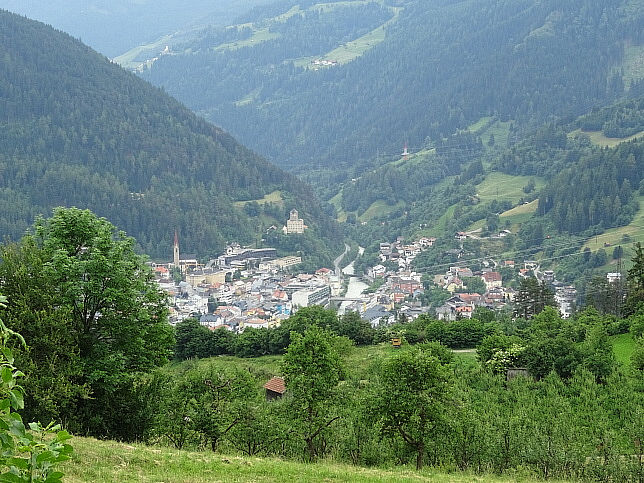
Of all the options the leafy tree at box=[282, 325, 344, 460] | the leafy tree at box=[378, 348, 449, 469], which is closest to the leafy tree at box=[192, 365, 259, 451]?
the leafy tree at box=[282, 325, 344, 460]

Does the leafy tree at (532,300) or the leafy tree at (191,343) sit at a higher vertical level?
the leafy tree at (532,300)

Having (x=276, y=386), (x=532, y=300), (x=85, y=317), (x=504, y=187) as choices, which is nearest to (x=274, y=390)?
(x=276, y=386)

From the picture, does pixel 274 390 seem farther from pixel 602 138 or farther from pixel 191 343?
pixel 602 138

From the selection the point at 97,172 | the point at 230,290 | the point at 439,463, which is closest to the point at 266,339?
the point at 439,463

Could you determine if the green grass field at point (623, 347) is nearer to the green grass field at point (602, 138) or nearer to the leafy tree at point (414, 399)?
the leafy tree at point (414, 399)

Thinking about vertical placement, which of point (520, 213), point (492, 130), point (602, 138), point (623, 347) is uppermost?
point (492, 130)

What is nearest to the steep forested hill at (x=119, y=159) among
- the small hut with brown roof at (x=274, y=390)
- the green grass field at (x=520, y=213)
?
the green grass field at (x=520, y=213)
